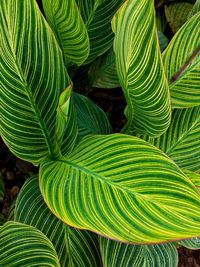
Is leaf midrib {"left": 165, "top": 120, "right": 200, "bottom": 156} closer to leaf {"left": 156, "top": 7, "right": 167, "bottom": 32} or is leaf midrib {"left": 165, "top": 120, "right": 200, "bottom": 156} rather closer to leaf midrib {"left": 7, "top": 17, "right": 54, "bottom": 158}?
Answer: leaf midrib {"left": 7, "top": 17, "right": 54, "bottom": 158}

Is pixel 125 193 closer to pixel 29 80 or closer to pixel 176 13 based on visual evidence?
pixel 29 80

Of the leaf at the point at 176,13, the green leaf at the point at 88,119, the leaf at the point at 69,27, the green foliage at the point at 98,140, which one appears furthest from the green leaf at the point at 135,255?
the leaf at the point at 176,13

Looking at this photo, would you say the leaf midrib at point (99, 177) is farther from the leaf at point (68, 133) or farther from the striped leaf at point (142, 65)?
the striped leaf at point (142, 65)

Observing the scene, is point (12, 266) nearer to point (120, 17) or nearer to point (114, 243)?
point (114, 243)

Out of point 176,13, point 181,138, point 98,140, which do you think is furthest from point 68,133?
point 176,13

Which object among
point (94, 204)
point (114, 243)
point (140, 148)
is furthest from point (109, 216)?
point (114, 243)

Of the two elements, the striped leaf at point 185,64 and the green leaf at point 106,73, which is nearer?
the striped leaf at point 185,64

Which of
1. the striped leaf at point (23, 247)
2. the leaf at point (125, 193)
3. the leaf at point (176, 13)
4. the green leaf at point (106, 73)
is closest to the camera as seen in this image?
the leaf at point (125, 193)
